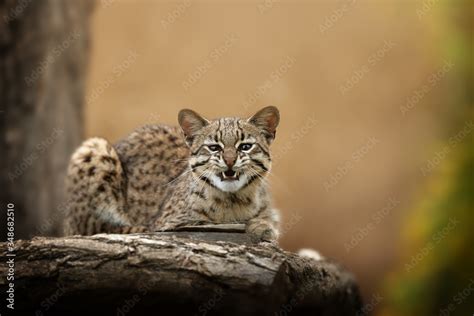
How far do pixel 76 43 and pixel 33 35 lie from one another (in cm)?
84

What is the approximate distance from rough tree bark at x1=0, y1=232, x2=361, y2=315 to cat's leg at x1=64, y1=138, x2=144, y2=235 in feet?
5.99

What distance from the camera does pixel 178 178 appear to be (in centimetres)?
791

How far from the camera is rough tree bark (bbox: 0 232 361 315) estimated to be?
5824 millimetres

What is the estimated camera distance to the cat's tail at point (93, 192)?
7.96m

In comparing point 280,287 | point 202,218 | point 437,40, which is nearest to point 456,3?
point 437,40

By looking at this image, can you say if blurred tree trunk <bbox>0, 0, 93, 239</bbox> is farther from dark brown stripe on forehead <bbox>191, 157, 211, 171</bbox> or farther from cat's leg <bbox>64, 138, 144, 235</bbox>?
dark brown stripe on forehead <bbox>191, 157, 211, 171</bbox>

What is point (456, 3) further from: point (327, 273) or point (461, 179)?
point (327, 273)

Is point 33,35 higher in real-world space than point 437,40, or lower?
lower

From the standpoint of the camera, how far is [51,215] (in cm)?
1064

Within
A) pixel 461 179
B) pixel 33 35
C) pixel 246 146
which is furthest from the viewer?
pixel 461 179

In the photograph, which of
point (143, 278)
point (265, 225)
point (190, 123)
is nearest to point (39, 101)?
point (190, 123)

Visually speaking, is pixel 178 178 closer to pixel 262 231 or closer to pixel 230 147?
pixel 230 147

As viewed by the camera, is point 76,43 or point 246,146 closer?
point 246,146

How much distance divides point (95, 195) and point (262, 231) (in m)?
2.04
